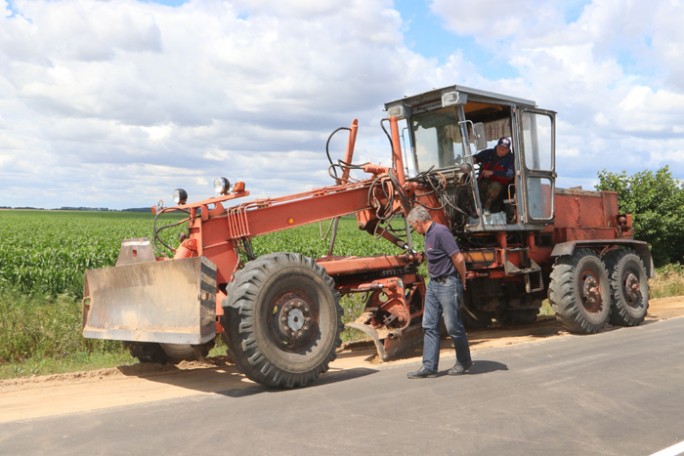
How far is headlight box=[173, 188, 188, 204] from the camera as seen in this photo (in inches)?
318

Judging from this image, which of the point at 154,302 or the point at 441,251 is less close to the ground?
the point at 441,251

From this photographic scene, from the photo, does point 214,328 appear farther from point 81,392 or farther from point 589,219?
point 589,219

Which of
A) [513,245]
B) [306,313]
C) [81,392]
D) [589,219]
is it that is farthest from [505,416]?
[589,219]

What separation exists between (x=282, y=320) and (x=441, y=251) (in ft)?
6.04

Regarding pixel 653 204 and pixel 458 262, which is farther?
pixel 653 204

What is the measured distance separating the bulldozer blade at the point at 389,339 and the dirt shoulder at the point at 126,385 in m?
0.11

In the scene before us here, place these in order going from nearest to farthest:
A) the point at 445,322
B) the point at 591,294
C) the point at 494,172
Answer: the point at 445,322
the point at 494,172
the point at 591,294

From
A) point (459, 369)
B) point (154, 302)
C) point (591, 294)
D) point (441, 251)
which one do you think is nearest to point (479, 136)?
point (441, 251)

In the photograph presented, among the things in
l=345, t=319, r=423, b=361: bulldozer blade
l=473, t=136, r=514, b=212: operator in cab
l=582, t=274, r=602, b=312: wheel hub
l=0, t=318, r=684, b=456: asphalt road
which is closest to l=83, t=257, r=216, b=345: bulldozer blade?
l=0, t=318, r=684, b=456: asphalt road

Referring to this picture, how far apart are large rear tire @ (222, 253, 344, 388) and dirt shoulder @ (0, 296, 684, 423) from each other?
1.67 ft

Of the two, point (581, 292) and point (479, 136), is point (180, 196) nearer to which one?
point (479, 136)

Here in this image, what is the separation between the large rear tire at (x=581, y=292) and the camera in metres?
10.3

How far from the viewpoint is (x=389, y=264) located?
9062 millimetres

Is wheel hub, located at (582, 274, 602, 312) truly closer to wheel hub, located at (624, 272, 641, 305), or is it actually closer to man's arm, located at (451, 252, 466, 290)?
wheel hub, located at (624, 272, 641, 305)
